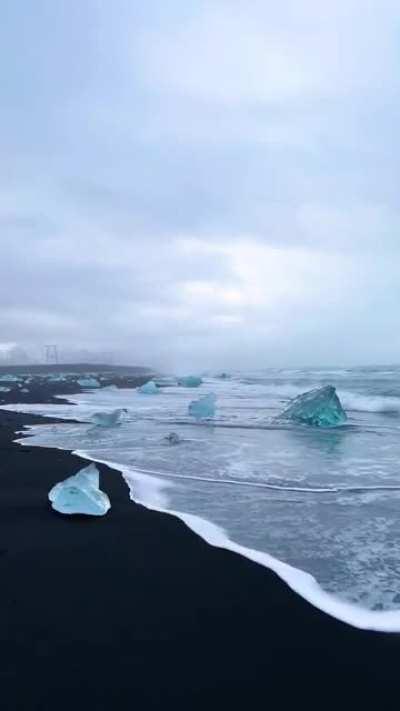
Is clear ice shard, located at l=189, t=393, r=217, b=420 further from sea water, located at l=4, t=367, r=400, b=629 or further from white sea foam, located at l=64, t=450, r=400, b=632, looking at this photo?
white sea foam, located at l=64, t=450, r=400, b=632

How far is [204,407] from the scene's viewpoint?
14.7 metres

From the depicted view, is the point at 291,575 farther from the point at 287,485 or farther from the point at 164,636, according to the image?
the point at 287,485

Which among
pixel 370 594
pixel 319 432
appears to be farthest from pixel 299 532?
pixel 319 432

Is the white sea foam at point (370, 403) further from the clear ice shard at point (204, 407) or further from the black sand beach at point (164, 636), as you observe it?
the black sand beach at point (164, 636)

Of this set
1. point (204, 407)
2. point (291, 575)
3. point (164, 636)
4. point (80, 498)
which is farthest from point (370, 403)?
point (164, 636)

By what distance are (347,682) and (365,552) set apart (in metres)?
1.81

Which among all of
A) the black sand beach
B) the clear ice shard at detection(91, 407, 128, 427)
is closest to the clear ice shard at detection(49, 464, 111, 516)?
the black sand beach

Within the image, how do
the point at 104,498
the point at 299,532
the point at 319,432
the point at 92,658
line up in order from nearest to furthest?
the point at 92,658
the point at 299,532
the point at 104,498
the point at 319,432

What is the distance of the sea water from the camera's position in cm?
376

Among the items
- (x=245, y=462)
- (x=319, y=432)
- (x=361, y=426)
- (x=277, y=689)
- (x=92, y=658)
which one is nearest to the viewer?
(x=277, y=689)

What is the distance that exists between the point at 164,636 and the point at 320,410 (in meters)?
11.7

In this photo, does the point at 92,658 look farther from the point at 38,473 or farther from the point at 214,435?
the point at 214,435

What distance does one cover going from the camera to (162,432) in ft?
37.9

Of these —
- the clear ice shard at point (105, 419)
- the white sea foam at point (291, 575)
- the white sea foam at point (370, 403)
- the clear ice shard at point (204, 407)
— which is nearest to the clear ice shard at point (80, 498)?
the white sea foam at point (291, 575)
